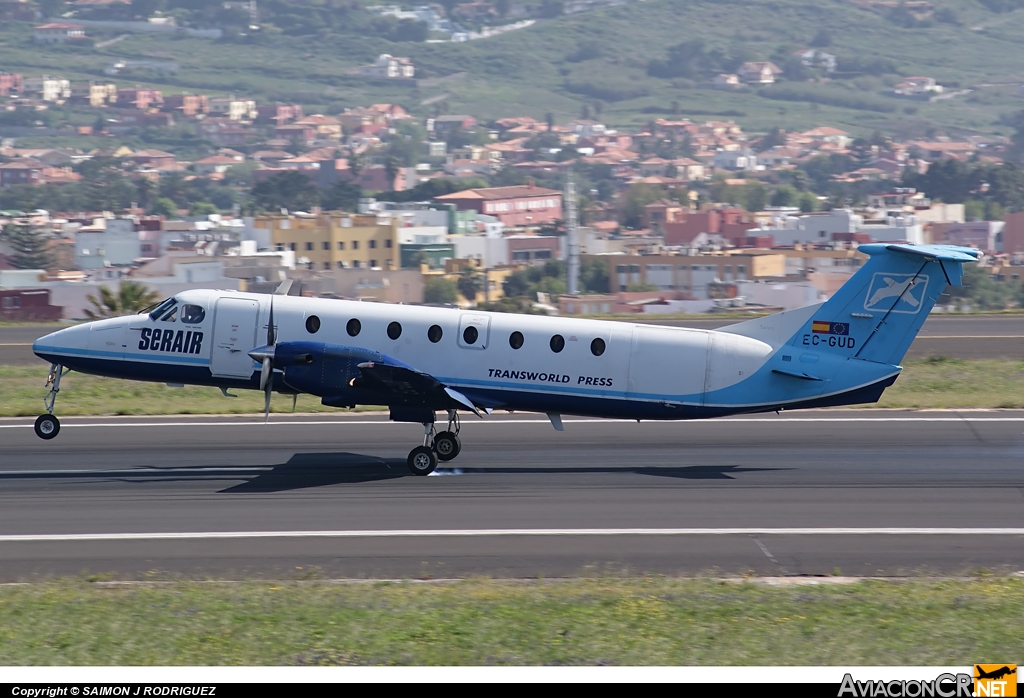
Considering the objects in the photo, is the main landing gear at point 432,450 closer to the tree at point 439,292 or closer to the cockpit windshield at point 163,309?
the cockpit windshield at point 163,309

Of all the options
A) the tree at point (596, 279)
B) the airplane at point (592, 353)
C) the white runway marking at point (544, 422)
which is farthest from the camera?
the tree at point (596, 279)

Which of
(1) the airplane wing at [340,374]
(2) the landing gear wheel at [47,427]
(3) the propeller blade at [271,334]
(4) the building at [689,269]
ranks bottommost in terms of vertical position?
(4) the building at [689,269]

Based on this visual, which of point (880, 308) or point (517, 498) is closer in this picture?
point (517, 498)

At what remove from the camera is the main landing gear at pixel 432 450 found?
2011 cm

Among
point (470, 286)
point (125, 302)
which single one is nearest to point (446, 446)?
point (125, 302)

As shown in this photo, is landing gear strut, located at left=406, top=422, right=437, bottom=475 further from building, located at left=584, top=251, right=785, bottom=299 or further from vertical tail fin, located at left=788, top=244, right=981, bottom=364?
building, located at left=584, top=251, right=785, bottom=299

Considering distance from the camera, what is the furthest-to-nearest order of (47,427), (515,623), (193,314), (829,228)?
Result: (829,228) < (47,427) < (193,314) < (515,623)

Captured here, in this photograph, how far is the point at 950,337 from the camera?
41625mm

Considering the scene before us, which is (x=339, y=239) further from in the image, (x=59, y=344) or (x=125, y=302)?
(x=59, y=344)

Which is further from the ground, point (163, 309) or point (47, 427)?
point (163, 309)

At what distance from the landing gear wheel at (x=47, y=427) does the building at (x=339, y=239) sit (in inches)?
4207

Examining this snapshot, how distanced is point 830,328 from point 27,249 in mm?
127514

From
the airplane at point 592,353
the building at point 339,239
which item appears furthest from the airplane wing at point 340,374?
the building at point 339,239

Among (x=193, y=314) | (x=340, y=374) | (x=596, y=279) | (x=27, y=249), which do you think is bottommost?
(x=596, y=279)
